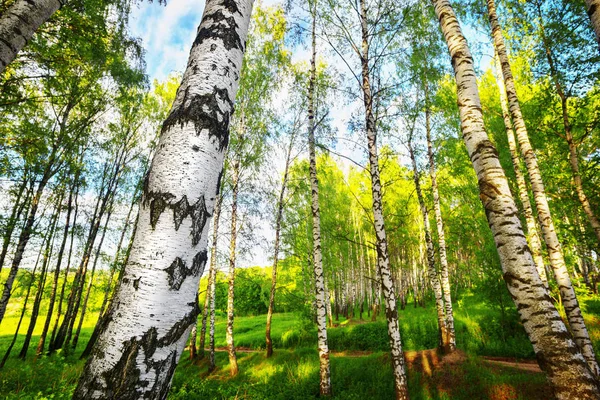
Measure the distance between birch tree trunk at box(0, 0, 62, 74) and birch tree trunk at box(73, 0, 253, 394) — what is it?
2.44 m

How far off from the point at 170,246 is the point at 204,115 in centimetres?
65

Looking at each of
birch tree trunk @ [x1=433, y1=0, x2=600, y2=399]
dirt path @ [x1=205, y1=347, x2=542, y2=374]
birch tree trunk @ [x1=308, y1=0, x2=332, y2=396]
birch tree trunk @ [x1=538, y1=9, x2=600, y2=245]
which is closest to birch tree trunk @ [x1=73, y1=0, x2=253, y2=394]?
birch tree trunk @ [x1=433, y1=0, x2=600, y2=399]

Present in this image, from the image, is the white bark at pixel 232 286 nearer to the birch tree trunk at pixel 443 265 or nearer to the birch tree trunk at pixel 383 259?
the birch tree trunk at pixel 383 259

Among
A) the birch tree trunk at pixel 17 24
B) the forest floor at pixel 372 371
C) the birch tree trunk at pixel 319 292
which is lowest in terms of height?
the forest floor at pixel 372 371

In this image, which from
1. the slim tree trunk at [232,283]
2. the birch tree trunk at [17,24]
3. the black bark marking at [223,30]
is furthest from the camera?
the slim tree trunk at [232,283]

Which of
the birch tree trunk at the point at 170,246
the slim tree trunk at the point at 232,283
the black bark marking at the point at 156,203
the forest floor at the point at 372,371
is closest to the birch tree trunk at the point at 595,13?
the birch tree trunk at the point at 170,246

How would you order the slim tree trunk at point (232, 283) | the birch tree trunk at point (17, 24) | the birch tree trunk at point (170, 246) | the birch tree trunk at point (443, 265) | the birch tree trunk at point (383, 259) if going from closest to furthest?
the birch tree trunk at point (170, 246) < the birch tree trunk at point (17, 24) < the birch tree trunk at point (383, 259) < the birch tree trunk at point (443, 265) < the slim tree trunk at point (232, 283)

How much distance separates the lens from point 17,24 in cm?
260

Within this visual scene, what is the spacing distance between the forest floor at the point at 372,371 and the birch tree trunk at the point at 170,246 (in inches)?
126

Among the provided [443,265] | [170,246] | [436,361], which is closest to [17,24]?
[170,246]

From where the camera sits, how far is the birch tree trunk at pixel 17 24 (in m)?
2.52

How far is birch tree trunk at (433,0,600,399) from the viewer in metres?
1.81

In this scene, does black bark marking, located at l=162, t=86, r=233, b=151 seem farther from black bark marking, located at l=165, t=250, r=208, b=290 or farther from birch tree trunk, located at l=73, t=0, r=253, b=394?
black bark marking, located at l=165, t=250, r=208, b=290

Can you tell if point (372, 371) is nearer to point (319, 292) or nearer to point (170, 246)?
point (319, 292)
